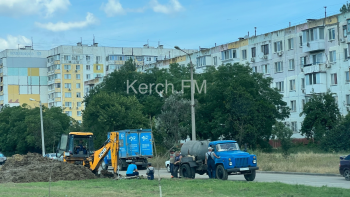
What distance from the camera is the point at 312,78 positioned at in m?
60.2

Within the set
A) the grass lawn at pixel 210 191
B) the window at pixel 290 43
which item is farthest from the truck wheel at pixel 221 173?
the window at pixel 290 43

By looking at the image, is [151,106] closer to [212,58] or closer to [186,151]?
[212,58]

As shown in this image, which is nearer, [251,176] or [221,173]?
[221,173]

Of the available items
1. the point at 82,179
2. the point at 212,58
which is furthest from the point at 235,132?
the point at 212,58

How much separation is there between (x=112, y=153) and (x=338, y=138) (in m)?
28.0

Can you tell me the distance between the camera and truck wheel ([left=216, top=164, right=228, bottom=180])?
24.1 meters

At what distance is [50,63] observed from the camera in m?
121

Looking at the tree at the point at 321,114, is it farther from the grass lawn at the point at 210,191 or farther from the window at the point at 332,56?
the grass lawn at the point at 210,191

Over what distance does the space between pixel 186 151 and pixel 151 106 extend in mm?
37421

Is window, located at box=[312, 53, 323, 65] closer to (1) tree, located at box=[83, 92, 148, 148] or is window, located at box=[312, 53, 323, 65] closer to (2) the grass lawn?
(1) tree, located at box=[83, 92, 148, 148]

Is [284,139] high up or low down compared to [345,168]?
up

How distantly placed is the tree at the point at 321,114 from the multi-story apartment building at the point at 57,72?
7069 centimetres

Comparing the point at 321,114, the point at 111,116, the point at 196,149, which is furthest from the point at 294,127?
the point at 196,149

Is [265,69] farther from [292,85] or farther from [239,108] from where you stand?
[239,108]
